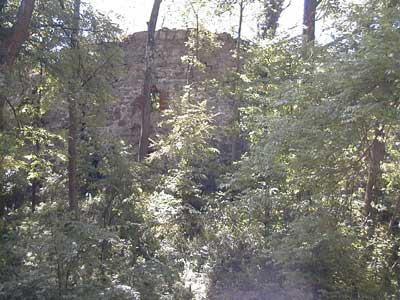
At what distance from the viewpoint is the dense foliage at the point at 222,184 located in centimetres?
507

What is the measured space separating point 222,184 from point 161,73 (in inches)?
233

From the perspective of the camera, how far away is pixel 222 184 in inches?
306

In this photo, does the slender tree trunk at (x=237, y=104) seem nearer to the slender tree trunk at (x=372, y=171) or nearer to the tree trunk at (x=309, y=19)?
the tree trunk at (x=309, y=19)

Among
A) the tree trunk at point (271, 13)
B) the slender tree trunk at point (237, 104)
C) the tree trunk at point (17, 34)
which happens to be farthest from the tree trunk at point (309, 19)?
the tree trunk at point (17, 34)

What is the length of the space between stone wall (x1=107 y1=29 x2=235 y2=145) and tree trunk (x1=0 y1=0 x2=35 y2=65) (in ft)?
21.4

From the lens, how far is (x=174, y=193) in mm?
9336

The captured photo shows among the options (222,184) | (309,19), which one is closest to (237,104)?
(309,19)

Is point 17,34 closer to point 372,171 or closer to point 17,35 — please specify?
point 17,35

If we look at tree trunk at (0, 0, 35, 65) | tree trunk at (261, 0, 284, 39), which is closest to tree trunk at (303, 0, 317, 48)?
tree trunk at (261, 0, 284, 39)

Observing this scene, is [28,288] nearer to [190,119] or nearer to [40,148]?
[40,148]

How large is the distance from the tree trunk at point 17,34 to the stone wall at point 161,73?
652cm

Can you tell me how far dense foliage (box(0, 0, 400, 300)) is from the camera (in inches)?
199

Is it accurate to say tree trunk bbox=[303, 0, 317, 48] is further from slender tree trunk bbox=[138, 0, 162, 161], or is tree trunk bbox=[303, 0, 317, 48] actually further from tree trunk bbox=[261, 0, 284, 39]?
slender tree trunk bbox=[138, 0, 162, 161]

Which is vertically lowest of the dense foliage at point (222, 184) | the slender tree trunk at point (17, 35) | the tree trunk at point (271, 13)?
the dense foliage at point (222, 184)
